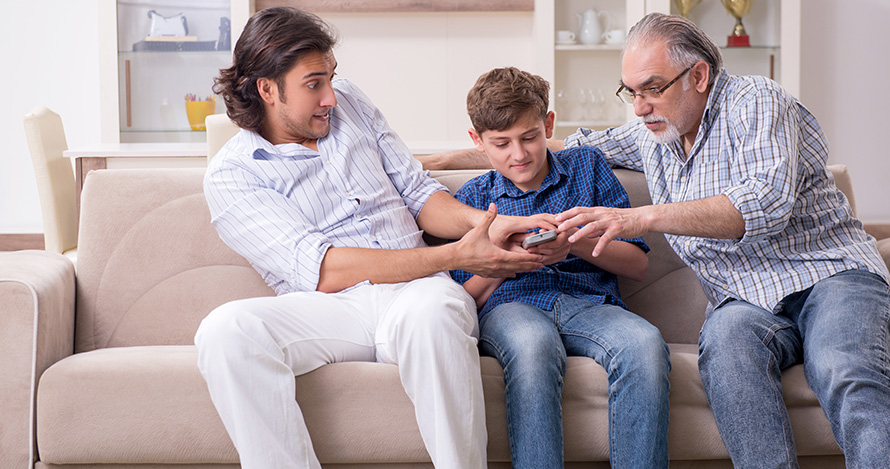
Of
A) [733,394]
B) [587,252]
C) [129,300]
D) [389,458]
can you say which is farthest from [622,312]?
[129,300]

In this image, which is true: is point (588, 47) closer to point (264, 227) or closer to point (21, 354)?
point (264, 227)

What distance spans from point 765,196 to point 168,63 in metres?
3.30

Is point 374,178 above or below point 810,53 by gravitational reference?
below

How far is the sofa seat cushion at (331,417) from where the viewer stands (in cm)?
148

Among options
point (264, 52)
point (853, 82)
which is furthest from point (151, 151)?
point (853, 82)

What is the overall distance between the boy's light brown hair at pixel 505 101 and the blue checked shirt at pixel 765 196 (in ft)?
1.05

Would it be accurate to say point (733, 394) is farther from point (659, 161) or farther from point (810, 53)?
point (810, 53)

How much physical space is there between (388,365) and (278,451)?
0.27 meters

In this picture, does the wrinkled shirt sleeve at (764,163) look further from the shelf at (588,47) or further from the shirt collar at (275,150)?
the shelf at (588,47)

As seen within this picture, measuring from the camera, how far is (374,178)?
1820mm

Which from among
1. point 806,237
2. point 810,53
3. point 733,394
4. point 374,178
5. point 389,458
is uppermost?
point 810,53

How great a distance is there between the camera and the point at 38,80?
4434mm

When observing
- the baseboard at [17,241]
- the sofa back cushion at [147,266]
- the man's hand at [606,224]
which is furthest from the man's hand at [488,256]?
the baseboard at [17,241]

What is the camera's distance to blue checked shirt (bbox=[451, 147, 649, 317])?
1767mm
